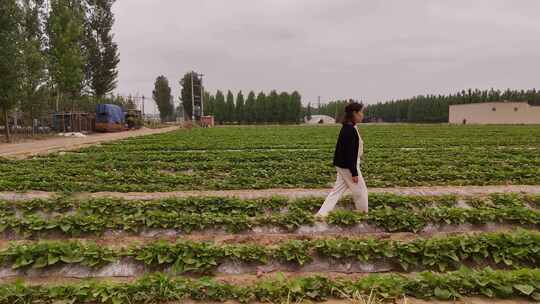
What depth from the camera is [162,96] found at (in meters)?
69.4

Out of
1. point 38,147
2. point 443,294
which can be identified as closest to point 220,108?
point 38,147

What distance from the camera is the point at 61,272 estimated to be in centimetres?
346

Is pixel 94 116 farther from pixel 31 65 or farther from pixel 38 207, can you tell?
pixel 38 207

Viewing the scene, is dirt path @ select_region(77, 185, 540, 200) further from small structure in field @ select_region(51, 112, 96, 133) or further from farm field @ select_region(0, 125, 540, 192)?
small structure in field @ select_region(51, 112, 96, 133)

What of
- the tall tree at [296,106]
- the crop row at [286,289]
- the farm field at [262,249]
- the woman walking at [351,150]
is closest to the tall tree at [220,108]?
the tall tree at [296,106]

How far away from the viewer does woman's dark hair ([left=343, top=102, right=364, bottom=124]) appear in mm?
4539

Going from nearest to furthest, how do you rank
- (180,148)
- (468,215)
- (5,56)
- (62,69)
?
(468,215) < (180,148) < (5,56) < (62,69)

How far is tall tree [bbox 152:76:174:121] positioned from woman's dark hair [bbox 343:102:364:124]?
70.6 m

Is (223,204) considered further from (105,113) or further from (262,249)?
(105,113)

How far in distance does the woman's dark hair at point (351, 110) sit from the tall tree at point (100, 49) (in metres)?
36.1

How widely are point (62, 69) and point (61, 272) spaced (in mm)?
27169

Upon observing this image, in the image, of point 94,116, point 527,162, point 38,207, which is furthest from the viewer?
point 94,116

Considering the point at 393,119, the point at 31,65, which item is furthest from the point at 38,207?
the point at 393,119

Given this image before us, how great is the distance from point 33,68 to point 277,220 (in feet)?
78.4
